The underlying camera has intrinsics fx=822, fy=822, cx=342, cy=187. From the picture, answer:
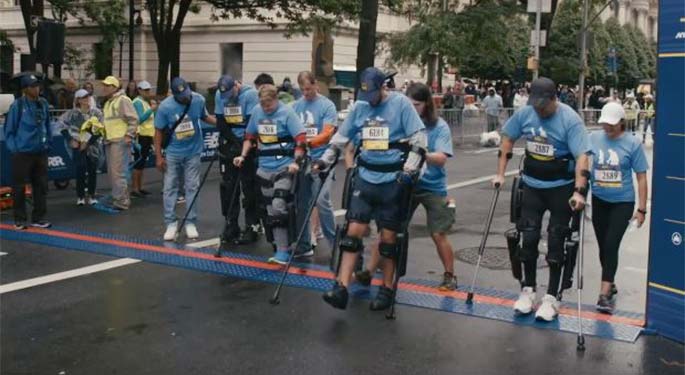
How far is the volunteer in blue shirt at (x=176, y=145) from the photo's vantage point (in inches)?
365

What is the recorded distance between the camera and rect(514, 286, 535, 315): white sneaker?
631cm

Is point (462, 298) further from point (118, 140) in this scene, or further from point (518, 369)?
point (118, 140)

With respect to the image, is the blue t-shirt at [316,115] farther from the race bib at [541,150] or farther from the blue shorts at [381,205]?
the race bib at [541,150]

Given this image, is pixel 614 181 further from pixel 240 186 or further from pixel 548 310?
pixel 240 186

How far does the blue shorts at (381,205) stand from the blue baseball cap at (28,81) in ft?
16.6

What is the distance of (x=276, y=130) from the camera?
795cm

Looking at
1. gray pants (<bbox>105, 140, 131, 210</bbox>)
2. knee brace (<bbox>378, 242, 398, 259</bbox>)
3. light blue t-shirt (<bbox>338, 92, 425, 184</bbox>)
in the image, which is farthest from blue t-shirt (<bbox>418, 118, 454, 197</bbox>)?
→ gray pants (<bbox>105, 140, 131, 210</bbox>)

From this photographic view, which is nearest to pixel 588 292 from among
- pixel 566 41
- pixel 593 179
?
pixel 593 179

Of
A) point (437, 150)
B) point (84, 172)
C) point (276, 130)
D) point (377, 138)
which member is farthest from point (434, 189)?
point (84, 172)

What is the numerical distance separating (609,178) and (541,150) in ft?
2.75

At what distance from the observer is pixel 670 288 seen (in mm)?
5727

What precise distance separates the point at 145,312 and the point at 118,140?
561 centimetres

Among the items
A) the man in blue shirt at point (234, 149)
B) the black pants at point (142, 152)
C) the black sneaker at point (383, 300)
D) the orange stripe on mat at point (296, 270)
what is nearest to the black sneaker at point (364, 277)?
the orange stripe on mat at point (296, 270)

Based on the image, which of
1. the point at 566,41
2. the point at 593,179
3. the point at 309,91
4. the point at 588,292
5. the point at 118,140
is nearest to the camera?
the point at 593,179
